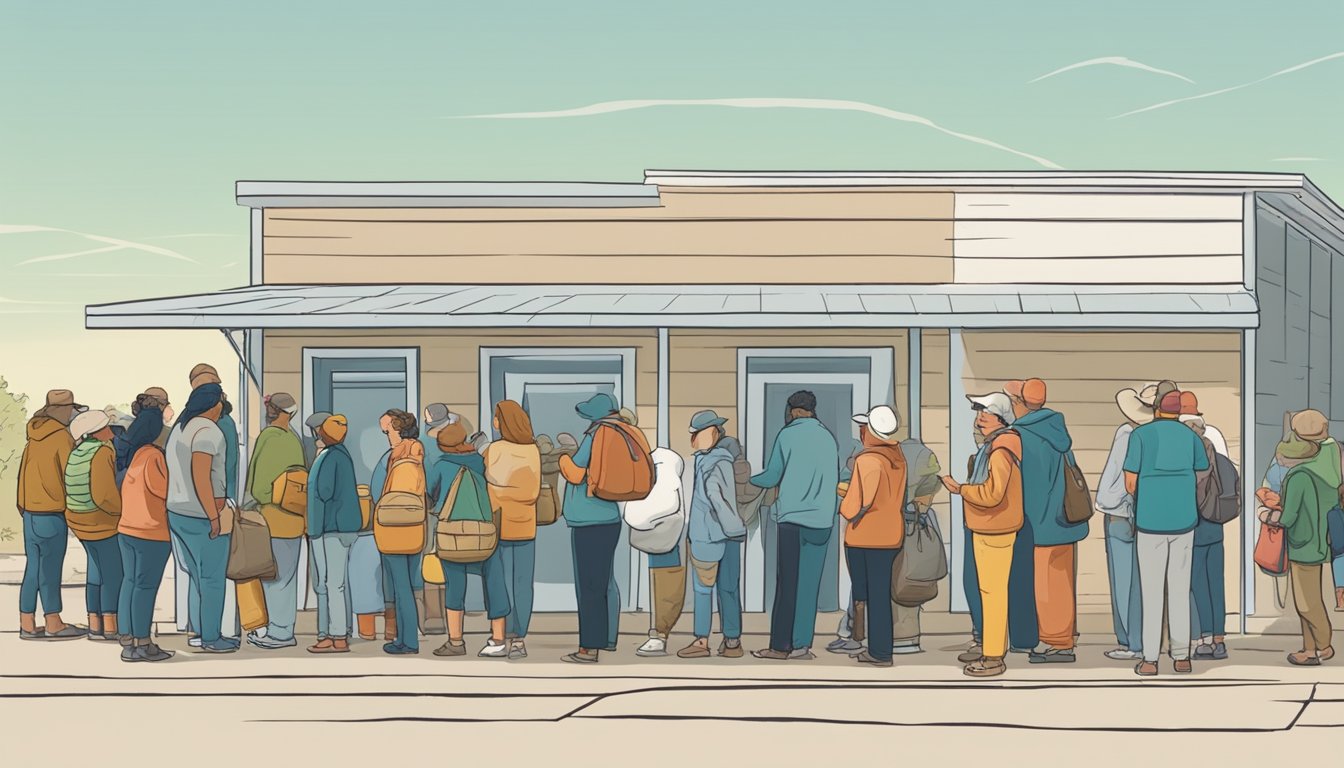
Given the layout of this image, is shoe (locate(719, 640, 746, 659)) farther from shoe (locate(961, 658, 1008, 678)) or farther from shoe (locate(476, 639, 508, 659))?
shoe (locate(961, 658, 1008, 678))

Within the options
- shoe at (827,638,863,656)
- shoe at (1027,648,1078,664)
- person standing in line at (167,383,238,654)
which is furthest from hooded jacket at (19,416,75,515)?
shoe at (1027,648,1078,664)

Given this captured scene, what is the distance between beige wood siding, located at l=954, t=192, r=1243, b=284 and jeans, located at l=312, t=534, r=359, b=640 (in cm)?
510

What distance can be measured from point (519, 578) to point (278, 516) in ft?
5.27

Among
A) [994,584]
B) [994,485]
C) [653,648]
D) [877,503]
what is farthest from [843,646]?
[994,485]

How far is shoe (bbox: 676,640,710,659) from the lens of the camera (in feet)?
34.4

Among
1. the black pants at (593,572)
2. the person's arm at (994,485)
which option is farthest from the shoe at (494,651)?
the person's arm at (994,485)

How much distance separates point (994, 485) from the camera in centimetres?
937

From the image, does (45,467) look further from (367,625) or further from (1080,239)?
(1080,239)

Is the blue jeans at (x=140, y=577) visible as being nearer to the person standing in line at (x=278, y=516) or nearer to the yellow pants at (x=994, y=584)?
the person standing in line at (x=278, y=516)

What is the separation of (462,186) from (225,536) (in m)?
3.44

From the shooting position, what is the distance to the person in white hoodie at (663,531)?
403 inches

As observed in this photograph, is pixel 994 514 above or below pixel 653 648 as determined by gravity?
above

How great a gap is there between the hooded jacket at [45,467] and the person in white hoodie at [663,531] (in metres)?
4.06

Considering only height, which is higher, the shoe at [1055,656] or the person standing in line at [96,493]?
the person standing in line at [96,493]
